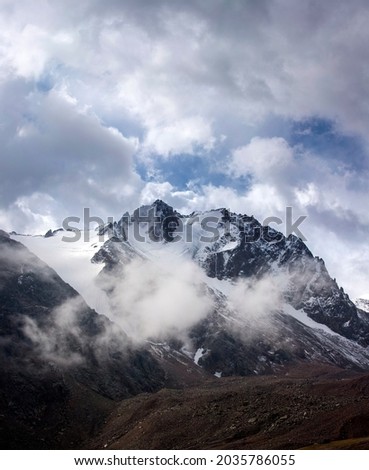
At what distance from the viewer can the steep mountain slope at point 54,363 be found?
103125 millimetres

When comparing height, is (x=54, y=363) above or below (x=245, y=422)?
below

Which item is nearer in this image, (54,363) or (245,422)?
(245,422)

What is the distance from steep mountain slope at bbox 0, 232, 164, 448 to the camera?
103 metres

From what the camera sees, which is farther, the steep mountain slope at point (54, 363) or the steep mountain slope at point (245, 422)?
the steep mountain slope at point (54, 363)

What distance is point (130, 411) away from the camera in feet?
364

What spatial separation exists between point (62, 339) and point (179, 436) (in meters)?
80.3

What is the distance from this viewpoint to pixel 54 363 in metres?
135

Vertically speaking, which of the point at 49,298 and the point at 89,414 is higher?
the point at 49,298

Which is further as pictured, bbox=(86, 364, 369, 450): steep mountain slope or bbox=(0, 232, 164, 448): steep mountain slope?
bbox=(0, 232, 164, 448): steep mountain slope
